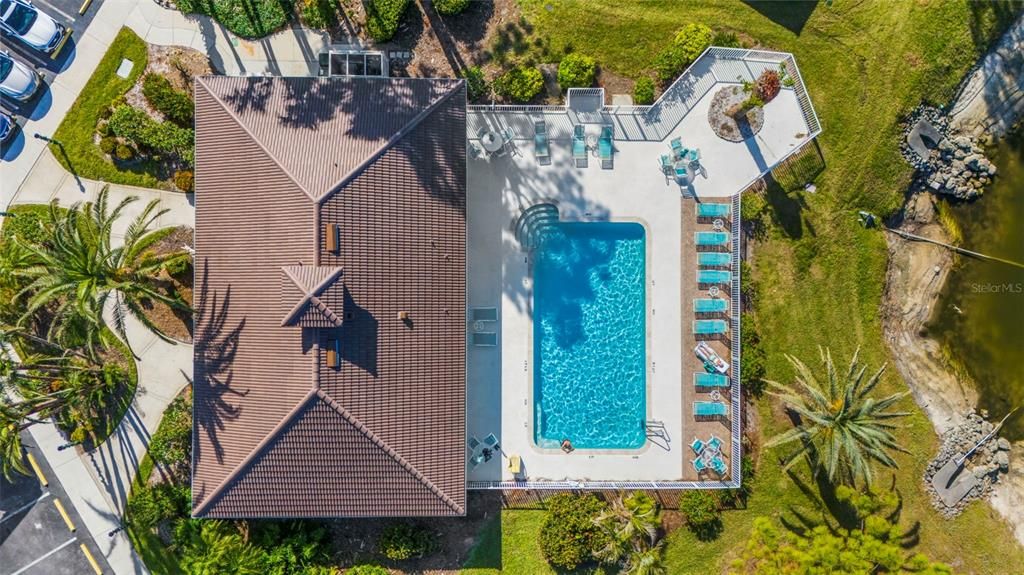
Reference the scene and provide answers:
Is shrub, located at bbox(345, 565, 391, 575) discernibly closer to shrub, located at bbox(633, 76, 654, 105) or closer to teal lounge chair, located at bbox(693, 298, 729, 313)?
teal lounge chair, located at bbox(693, 298, 729, 313)

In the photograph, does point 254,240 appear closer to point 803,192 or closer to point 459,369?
point 459,369

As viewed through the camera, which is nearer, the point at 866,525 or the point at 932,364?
the point at 866,525

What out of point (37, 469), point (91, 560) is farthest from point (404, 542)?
point (37, 469)

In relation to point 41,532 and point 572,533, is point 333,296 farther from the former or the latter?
point 41,532

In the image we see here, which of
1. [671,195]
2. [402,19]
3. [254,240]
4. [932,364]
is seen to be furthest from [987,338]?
[254,240]

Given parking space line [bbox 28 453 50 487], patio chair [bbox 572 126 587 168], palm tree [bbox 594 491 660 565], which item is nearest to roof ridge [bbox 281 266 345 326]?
patio chair [bbox 572 126 587 168]
